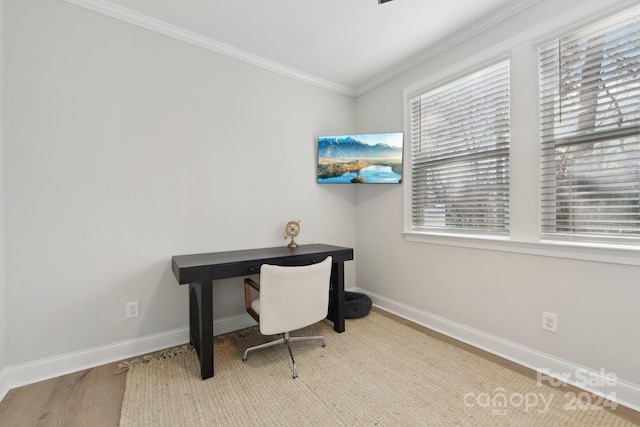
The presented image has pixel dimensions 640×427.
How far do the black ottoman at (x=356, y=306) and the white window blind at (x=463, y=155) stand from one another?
954mm

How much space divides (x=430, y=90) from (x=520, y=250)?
5.36 feet

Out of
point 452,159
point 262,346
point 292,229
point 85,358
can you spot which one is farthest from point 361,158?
point 85,358

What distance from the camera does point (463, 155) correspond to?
243 cm

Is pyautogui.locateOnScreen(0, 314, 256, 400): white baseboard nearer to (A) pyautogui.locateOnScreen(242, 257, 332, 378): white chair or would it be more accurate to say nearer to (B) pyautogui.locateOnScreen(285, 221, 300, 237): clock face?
(A) pyautogui.locateOnScreen(242, 257, 332, 378): white chair

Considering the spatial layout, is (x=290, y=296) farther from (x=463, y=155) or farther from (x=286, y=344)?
(x=463, y=155)

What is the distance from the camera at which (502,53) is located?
2109mm

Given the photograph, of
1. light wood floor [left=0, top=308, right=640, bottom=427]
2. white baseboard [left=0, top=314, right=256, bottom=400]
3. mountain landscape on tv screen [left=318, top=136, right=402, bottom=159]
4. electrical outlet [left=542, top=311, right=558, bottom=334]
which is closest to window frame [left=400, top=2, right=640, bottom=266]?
electrical outlet [left=542, top=311, right=558, bottom=334]

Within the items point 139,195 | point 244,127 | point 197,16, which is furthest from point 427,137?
point 139,195

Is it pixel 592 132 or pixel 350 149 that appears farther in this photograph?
pixel 350 149

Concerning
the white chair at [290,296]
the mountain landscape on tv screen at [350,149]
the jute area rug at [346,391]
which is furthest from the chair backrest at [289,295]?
the mountain landscape on tv screen at [350,149]

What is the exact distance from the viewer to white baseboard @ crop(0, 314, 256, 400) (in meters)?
1.76

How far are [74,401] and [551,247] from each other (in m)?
3.14

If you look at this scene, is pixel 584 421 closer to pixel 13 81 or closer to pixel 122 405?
pixel 122 405

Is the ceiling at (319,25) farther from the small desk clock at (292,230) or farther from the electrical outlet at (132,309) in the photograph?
the electrical outlet at (132,309)
